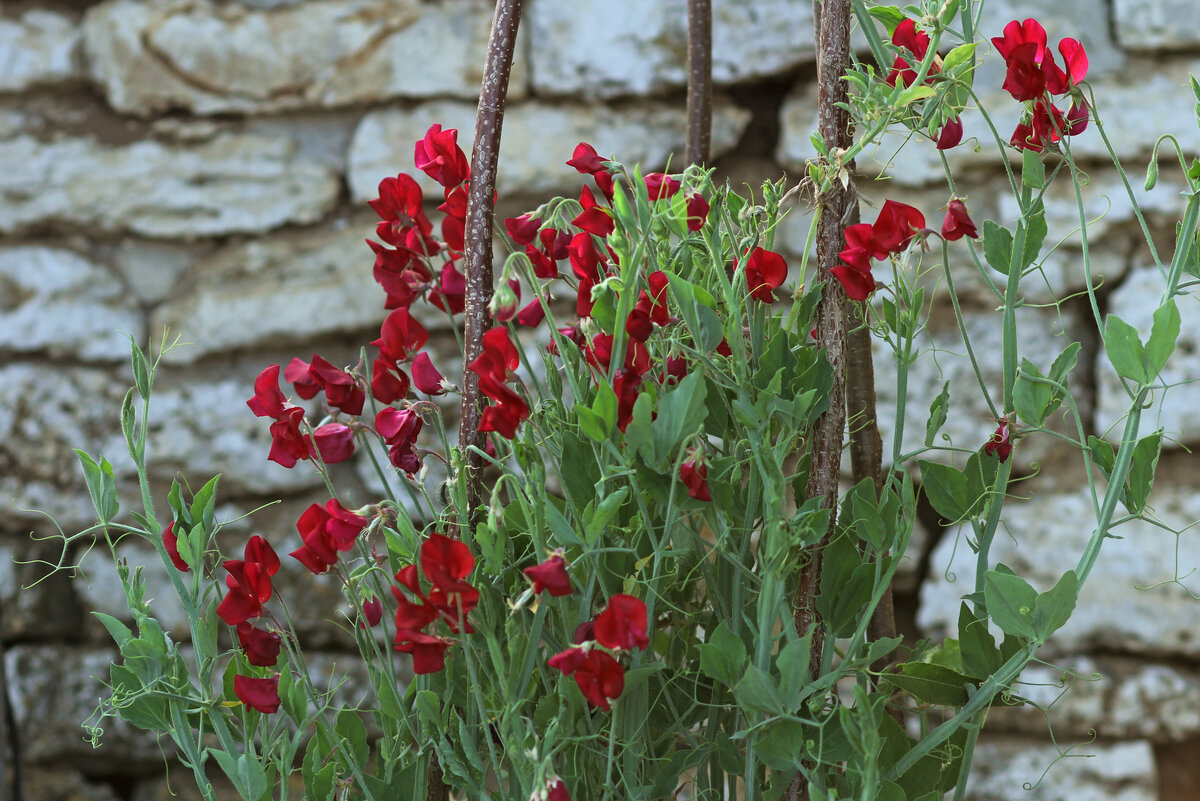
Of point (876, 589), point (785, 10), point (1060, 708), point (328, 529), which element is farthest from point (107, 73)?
point (1060, 708)

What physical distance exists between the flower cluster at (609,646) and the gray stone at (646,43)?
913mm

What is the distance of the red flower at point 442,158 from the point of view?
1.36 ft

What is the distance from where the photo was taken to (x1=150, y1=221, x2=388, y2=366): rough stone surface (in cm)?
A: 121

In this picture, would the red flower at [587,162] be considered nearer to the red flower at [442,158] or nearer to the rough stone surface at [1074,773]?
the red flower at [442,158]

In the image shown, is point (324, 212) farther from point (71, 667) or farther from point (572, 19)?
point (71, 667)

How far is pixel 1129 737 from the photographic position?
1.10 metres

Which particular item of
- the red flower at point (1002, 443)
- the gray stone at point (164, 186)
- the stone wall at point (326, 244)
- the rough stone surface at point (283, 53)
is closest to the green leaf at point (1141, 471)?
the red flower at point (1002, 443)

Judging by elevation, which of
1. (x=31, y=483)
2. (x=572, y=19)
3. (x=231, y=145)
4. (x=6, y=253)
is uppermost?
(x=572, y=19)

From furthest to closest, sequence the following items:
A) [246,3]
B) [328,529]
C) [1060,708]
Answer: [246,3] → [1060,708] → [328,529]

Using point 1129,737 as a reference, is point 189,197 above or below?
above

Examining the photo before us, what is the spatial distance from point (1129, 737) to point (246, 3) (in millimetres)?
1297

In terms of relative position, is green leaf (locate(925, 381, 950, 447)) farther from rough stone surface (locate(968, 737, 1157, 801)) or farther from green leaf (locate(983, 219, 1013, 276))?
rough stone surface (locate(968, 737, 1157, 801))

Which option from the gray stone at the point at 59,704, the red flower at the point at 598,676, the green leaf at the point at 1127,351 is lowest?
the gray stone at the point at 59,704

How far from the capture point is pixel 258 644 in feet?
1.28
